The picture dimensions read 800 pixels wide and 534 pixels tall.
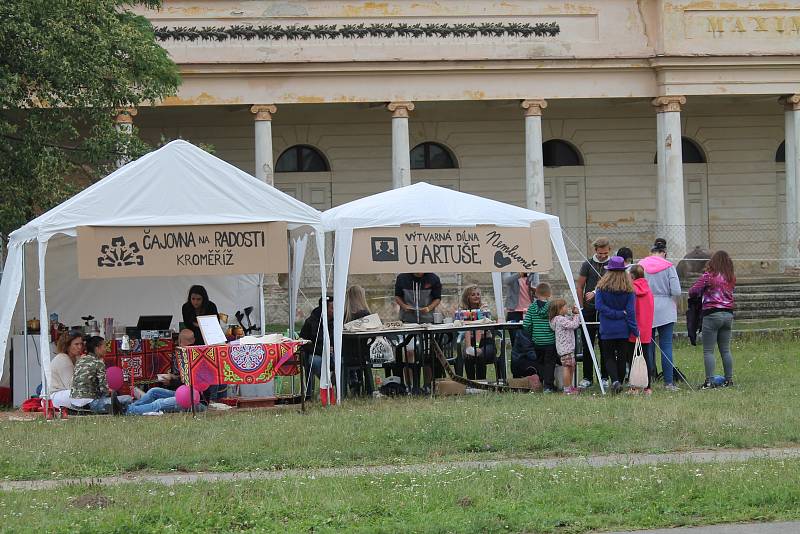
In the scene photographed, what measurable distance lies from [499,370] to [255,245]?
11.3 ft

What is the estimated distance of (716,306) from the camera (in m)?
15.0

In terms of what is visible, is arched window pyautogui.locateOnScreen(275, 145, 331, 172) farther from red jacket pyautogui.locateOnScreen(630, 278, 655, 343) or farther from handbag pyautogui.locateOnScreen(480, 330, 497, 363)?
red jacket pyautogui.locateOnScreen(630, 278, 655, 343)

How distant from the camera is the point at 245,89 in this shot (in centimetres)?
2953

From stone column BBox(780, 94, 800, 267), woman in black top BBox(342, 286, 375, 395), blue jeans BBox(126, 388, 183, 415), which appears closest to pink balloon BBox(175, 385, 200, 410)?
blue jeans BBox(126, 388, 183, 415)

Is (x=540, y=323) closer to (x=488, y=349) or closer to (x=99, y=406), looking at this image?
(x=488, y=349)

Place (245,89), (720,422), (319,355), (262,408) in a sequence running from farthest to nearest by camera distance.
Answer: (245,89)
(319,355)
(262,408)
(720,422)

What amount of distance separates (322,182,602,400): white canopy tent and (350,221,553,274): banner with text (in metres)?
0.08

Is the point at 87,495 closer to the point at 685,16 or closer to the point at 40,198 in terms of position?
the point at 40,198

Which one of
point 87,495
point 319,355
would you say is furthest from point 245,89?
point 87,495

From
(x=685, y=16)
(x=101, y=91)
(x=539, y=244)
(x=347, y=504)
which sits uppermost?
(x=685, y=16)

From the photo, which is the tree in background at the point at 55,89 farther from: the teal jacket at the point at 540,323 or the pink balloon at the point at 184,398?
the teal jacket at the point at 540,323

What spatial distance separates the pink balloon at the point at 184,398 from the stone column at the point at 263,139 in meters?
16.1

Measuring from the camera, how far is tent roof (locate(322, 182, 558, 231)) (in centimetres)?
1477

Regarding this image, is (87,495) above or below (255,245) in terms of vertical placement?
below
